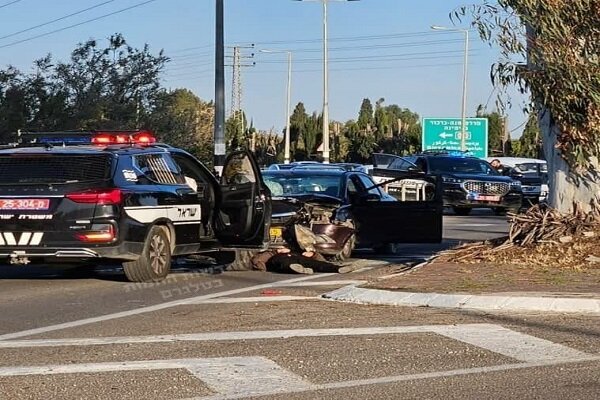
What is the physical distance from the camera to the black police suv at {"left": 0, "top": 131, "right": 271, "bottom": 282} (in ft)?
40.2

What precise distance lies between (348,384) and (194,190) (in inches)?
277

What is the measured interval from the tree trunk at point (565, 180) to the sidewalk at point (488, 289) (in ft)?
4.07

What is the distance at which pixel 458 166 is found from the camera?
31.5 m

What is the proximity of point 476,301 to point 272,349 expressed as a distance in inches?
118

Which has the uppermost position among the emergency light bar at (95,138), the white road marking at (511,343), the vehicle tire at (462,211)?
the emergency light bar at (95,138)

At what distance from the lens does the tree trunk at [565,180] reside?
13.9m

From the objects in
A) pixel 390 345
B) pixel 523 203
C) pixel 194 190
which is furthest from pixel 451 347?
pixel 523 203

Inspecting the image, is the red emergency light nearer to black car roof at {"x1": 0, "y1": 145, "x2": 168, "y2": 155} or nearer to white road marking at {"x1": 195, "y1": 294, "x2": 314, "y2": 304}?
black car roof at {"x1": 0, "y1": 145, "x2": 168, "y2": 155}

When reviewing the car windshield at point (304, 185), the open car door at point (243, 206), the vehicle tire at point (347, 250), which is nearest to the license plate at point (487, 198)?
the car windshield at point (304, 185)

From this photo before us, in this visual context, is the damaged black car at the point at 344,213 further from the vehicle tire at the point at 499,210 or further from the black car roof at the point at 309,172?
the vehicle tire at the point at 499,210

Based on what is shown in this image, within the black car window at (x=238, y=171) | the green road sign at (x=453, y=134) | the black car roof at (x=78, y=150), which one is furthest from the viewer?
the green road sign at (x=453, y=134)

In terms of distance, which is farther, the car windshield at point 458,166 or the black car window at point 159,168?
the car windshield at point 458,166

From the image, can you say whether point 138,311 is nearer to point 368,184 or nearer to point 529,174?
point 368,184

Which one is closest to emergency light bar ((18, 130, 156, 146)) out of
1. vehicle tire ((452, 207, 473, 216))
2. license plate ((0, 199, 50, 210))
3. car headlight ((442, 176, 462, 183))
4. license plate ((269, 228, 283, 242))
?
license plate ((0, 199, 50, 210))
